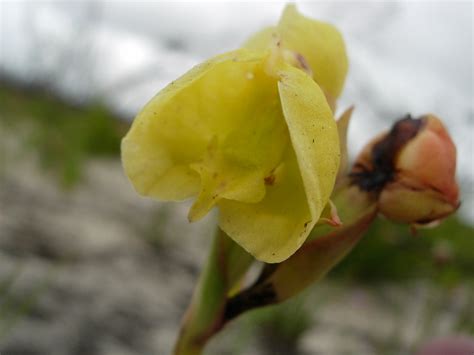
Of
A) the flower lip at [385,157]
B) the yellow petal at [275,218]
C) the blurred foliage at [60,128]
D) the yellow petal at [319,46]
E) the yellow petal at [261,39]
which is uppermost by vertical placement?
the blurred foliage at [60,128]

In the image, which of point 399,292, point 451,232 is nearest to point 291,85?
point 399,292

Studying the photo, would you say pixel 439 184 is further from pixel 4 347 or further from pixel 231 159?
pixel 4 347

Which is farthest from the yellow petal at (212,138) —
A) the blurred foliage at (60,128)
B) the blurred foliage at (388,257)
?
the blurred foliage at (60,128)

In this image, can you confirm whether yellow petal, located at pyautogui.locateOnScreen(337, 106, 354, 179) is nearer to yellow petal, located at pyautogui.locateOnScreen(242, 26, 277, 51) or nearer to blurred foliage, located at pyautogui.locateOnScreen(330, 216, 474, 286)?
yellow petal, located at pyautogui.locateOnScreen(242, 26, 277, 51)

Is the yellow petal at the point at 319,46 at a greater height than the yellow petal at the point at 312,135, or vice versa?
the yellow petal at the point at 319,46

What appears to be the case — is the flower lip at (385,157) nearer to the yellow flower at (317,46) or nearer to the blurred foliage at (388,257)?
the yellow flower at (317,46)

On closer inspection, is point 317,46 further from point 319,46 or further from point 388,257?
point 388,257
